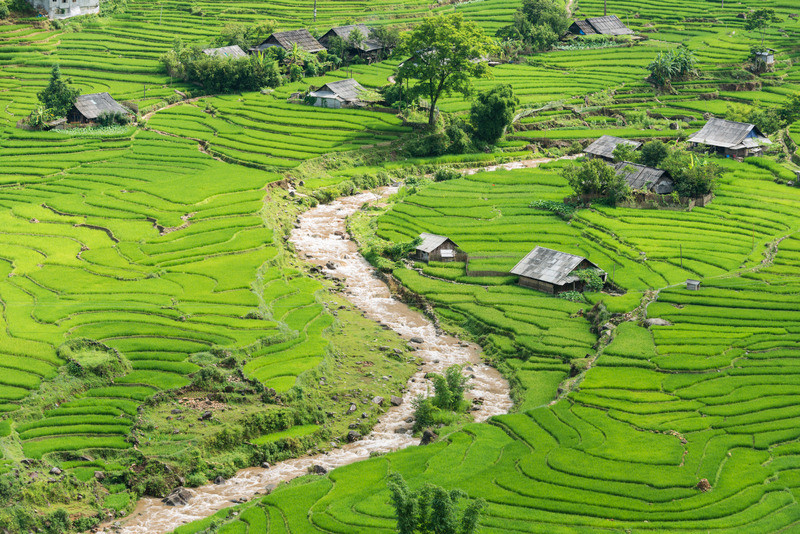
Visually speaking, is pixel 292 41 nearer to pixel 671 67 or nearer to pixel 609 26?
pixel 609 26

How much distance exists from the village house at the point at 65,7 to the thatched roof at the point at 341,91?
35.4 metres

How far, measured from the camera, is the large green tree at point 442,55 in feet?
270

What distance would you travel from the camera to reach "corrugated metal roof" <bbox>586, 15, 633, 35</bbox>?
112306mm

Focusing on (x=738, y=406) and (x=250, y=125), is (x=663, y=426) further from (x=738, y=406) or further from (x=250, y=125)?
(x=250, y=125)

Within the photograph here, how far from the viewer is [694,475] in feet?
113

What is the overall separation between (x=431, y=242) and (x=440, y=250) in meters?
0.84

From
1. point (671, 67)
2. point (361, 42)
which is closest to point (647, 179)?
point (671, 67)

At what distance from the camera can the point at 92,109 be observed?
82250 mm

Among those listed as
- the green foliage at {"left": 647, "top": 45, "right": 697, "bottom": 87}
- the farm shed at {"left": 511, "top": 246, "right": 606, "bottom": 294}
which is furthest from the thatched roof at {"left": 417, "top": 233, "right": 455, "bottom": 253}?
the green foliage at {"left": 647, "top": 45, "right": 697, "bottom": 87}

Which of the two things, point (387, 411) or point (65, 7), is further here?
point (65, 7)

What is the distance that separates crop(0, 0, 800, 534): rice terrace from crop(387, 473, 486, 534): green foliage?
132mm

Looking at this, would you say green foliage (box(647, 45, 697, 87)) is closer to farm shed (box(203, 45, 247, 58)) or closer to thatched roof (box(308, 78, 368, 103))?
thatched roof (box(308, 78, 368, 103))

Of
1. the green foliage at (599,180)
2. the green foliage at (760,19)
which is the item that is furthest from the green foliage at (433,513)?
the green foliage at (760,19)

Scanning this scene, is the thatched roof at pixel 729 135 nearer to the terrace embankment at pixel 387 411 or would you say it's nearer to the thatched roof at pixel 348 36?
the terrace embankment at pixel 387 411
